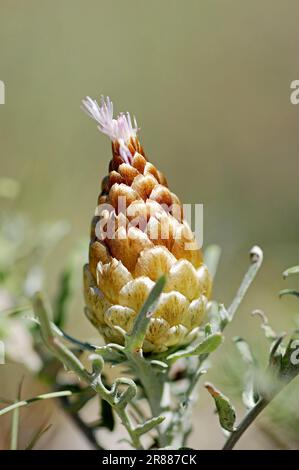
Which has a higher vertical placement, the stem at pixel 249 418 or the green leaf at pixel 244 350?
the green leaf at pixel 244 350

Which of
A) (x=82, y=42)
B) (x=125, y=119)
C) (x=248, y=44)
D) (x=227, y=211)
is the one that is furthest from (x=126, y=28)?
(x=125, y=119)

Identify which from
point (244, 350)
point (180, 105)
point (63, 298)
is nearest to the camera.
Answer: point (244, 350)

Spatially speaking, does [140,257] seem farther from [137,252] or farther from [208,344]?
[208,344]

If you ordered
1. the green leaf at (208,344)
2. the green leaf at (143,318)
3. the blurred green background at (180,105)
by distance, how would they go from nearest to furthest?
the green leaf at (143,318) < the green leaf at (208,344) < the blurred green background at (180,105)

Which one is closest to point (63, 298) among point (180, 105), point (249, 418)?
point (249, 418)

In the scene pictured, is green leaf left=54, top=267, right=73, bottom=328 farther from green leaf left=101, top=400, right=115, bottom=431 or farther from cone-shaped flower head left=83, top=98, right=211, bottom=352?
cone-shaped flower head left=83, top=98, right=211, bottom=352

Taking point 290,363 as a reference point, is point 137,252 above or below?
above

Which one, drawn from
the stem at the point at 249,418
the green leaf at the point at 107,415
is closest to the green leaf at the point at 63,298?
the green leaf at the point at 107,415

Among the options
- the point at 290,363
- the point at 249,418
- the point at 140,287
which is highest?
the point at 140,287

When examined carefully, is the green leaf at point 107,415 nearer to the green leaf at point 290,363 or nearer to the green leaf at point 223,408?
the green leaf at point 223,408
